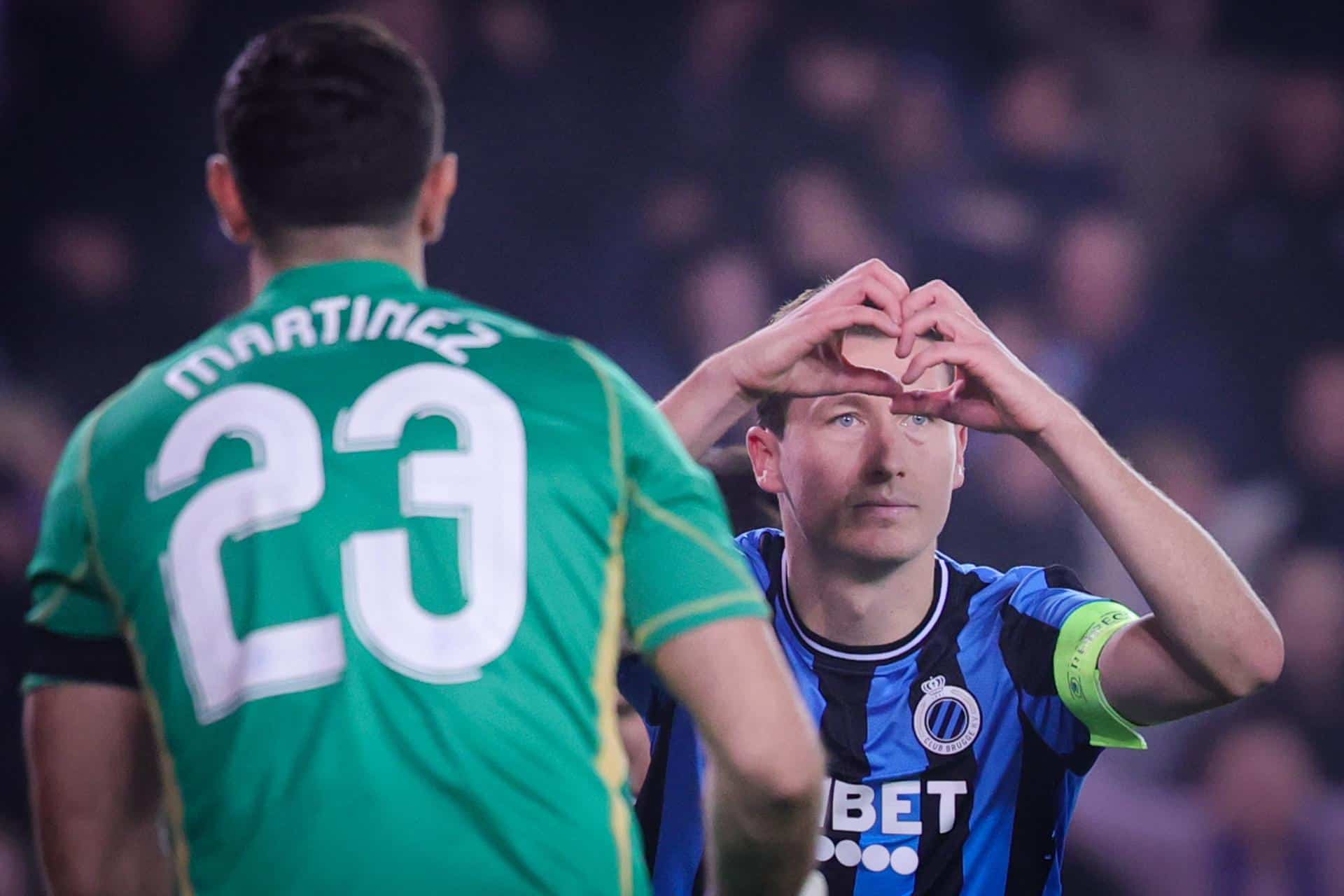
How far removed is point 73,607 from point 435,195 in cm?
55

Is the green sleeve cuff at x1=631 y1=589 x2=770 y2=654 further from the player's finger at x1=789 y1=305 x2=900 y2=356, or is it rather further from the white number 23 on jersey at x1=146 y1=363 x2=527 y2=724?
the player's finger at x1=789 y1=305 x2=900 y2=356

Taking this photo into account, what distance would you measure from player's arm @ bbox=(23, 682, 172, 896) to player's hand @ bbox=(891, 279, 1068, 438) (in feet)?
3.97

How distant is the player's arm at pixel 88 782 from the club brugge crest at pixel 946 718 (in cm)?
144

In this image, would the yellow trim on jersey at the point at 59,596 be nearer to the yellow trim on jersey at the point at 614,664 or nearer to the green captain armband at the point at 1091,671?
the yellow trim on jersey at the point at 614,664

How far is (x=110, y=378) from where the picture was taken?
13.6 ft

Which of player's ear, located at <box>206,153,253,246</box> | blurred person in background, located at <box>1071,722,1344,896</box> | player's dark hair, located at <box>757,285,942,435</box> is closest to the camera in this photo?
player's ear, located at <box>206,153,253,246</box>

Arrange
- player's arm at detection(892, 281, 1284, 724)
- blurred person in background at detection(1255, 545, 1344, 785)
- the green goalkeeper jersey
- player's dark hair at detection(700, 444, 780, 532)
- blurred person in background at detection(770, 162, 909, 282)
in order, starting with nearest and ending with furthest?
the green goalkeeper jersey
player's arm at detection(892, 281, 1284, 724)
player's dark hair at detection(700, 444, 780, 532)
blurred person in background at detection(1255, 545, 1344, 785)
blurred person in background at detection(770, 162, 909, 282)

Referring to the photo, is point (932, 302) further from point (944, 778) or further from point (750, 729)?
point (750, 729)

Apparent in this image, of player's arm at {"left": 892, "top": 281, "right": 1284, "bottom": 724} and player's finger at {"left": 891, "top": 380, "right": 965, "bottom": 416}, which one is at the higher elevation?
player's finger at {"left": 891, "top": 380, "right": 965, "bottom": 416}

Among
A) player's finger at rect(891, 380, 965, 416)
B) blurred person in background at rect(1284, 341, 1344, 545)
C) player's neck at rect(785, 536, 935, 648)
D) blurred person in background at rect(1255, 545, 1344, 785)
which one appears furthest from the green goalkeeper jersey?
blurred person in background at rect(1284, 341, 1344, 545)

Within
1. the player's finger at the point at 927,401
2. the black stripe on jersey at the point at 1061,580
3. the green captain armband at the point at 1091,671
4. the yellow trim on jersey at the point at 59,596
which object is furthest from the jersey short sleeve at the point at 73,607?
the black stripe on jersey at the point at 1061,580

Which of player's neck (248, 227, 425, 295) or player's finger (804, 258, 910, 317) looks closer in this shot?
player's neck (248, 227, 425, 295)

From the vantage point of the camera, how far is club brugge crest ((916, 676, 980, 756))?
2.39 meters

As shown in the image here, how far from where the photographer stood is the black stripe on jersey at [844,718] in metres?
2.40
